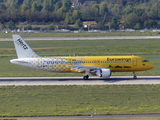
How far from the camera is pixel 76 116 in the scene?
29.3 m

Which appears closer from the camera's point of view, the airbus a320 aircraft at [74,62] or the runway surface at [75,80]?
the runway surface at [75,80]

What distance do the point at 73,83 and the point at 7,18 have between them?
132 m

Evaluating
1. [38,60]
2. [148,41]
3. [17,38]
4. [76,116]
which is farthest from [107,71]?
[148,41]

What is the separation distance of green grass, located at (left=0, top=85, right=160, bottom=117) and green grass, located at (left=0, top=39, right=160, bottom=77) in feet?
42.3

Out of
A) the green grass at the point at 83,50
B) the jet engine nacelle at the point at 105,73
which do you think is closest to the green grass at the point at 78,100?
the jet engine nacelle at the point at 105,73

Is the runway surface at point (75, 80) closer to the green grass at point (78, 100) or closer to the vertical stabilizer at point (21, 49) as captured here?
the green grass at point (78, 100)

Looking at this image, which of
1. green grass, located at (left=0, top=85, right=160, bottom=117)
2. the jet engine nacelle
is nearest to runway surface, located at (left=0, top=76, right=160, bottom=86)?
the jet engine nacelle

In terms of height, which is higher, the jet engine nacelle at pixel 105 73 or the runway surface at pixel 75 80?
the jet engine nacelle at pixel 105 73

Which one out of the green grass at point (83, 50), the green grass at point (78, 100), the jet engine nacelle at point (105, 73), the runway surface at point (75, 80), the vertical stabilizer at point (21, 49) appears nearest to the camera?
the green grass at point (78, 100)

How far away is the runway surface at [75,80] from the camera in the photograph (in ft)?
149

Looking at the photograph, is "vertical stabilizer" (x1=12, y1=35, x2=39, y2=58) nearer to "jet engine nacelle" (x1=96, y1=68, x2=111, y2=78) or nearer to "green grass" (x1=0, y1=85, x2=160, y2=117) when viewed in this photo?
"green grass" (x1=0, y1=85, x2=160, y2=117)

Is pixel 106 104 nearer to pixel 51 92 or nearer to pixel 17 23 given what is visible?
pixel 51 92

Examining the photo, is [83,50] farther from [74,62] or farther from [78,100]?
[78,100]

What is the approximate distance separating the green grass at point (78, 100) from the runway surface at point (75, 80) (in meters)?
2.98
